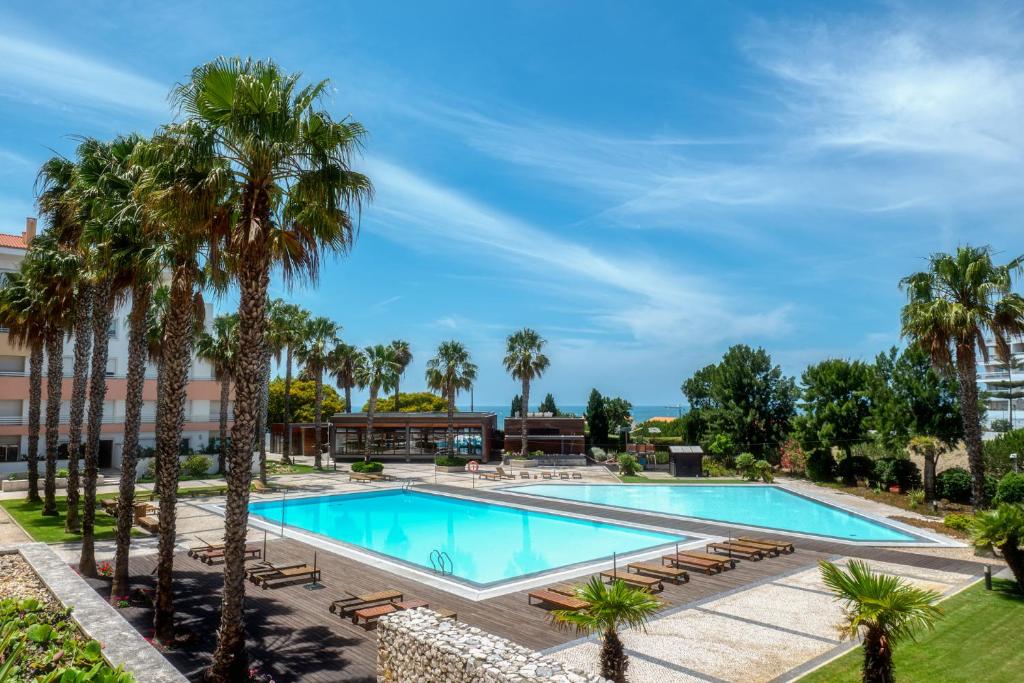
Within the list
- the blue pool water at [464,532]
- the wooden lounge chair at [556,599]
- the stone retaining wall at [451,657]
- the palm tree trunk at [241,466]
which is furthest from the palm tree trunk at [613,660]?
the blue pool water at [464,532]

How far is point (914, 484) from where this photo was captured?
3291 cm

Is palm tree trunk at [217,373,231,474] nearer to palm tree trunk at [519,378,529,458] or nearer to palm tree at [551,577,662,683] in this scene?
palm tree trunk at [519,378,529,458]

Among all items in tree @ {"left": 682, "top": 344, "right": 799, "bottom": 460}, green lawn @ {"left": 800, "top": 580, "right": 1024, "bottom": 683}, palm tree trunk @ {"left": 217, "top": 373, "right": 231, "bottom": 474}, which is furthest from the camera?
tree @ {"left": 682, "top": 344, "right": 799, "bottom": 460}

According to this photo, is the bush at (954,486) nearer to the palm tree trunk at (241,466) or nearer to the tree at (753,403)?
the tree at (753,403)

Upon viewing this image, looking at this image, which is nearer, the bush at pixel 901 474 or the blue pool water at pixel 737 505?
the blue pool water at pixel 737 505

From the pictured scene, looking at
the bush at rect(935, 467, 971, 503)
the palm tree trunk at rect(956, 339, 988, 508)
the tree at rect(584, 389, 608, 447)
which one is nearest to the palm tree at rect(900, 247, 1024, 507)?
the palm tree trunk at rect(956, 339, 988, 508)

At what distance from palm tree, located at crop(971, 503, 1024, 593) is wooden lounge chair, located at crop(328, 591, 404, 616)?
13.7 meters

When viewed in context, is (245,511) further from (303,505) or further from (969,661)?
(303,505)

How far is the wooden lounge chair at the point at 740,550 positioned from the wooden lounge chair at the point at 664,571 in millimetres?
2501

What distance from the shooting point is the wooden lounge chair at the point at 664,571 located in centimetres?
1725

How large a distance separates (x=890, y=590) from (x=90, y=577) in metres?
17.7

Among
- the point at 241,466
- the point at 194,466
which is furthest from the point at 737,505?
the point at 194,466

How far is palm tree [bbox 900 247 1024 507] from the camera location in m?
24.5

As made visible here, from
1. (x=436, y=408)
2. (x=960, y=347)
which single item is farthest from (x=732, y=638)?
(x=436, y=408)
